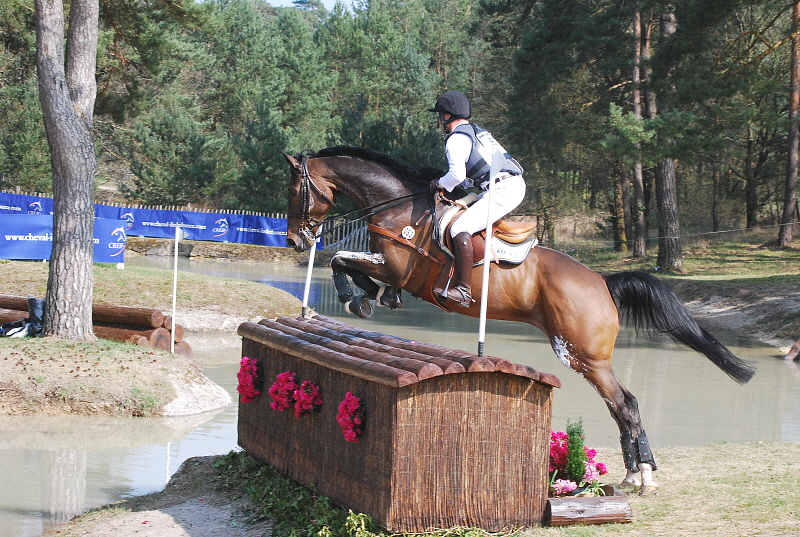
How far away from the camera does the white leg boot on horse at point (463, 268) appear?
5.61 m

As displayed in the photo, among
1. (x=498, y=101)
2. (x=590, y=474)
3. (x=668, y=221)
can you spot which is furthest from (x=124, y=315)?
(x=498, y=101)

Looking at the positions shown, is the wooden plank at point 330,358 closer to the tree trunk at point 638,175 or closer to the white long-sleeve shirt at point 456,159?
the white long-sleeve shirt at point 456,159

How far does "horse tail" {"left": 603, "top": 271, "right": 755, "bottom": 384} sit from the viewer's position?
243 inches

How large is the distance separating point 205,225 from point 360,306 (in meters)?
32.2

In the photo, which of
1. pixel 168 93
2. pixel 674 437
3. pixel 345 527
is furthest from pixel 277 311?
pixel 168 93

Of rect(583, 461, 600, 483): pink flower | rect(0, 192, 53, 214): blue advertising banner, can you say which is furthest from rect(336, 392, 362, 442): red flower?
rect(0, 192, 53, 214): blue advertising banner

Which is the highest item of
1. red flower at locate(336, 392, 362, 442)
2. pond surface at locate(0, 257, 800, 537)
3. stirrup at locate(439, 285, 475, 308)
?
stirrup at locate(439, 285, 475, 308)

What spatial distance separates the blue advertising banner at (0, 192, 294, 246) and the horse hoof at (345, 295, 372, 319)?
29.8 m

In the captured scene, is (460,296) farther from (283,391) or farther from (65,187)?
(65,187)

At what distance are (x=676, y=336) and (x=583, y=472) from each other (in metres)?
1.57

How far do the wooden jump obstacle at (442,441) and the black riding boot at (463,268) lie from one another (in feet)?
1.97

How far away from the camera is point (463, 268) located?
562 cm

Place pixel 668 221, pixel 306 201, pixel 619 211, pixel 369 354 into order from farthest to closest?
pixel 619 211
pixel 668 221
pixel 306 201
pixel 369 354

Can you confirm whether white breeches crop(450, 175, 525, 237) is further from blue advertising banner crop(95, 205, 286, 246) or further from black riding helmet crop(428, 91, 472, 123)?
blue advertising banner crop(95, 205, 286, 246)
